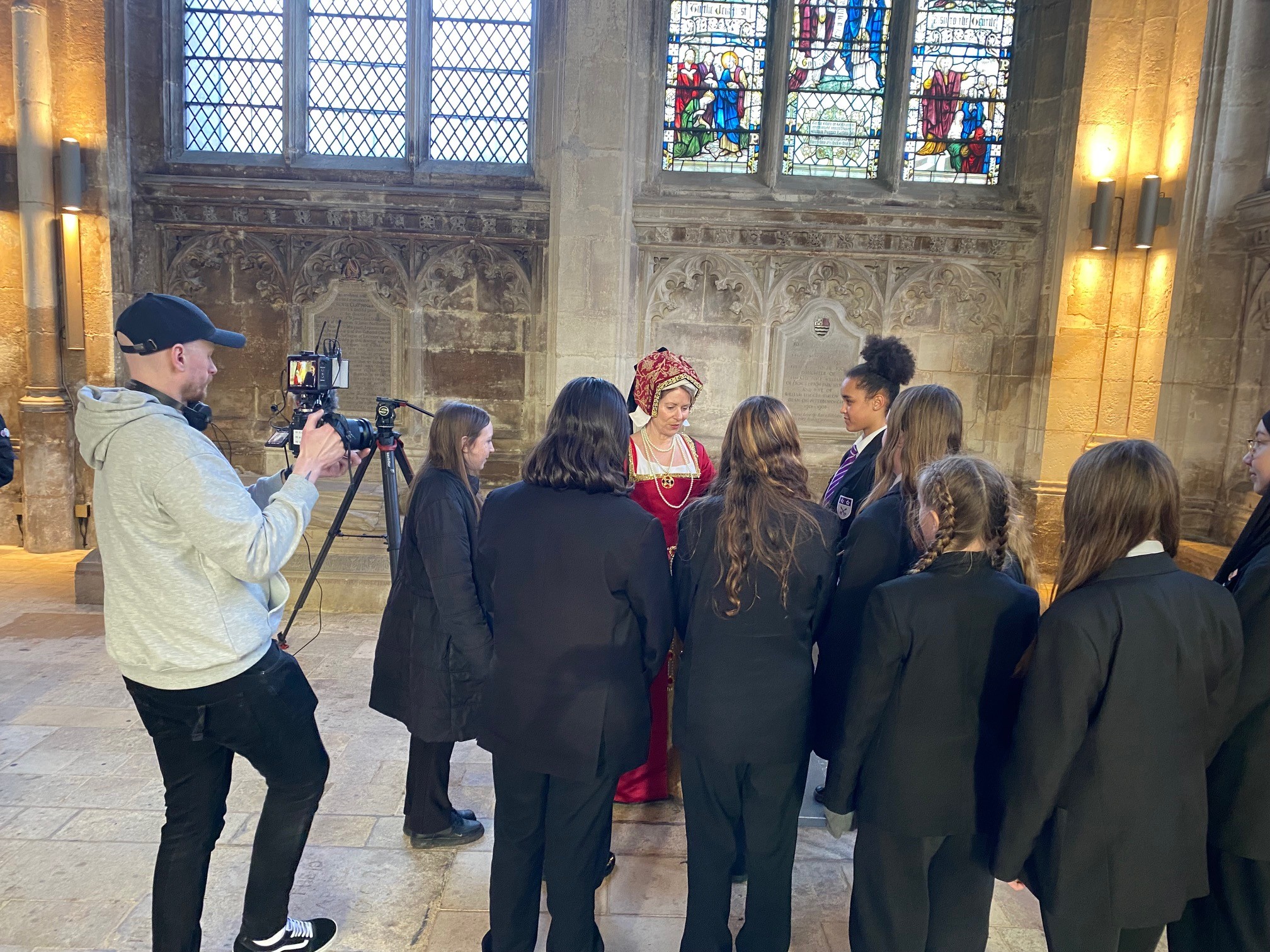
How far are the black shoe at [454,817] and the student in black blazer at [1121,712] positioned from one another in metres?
1.75

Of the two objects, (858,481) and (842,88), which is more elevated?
(842,88)

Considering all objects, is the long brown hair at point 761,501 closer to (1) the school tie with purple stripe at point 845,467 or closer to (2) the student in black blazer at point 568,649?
(2) the student in black blazer at point 568,649

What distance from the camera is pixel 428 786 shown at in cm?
269

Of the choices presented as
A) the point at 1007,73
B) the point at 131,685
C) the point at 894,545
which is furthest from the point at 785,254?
the point at 131,685

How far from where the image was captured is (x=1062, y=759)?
64.6 inches

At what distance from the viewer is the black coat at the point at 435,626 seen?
234 cm

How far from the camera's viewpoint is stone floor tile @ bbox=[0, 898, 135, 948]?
86.4 inches

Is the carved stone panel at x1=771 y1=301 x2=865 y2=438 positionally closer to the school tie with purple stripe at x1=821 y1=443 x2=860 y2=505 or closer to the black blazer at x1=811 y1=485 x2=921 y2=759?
the school tie with purple stripe at x1=821 y1=443 x2=860 y2=505

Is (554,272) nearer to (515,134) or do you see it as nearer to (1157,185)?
(515,134)

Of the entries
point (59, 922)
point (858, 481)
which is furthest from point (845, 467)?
point (59, 922)

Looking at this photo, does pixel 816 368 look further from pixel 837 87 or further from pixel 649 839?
pixel 649 839

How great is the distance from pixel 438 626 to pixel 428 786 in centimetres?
59

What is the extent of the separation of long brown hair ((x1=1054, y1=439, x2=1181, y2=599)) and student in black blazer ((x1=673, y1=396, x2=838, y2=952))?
530mm

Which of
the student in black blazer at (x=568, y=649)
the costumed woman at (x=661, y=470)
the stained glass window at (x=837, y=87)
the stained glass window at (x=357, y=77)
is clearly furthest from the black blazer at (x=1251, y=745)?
the stained glass window at (x=357, y=77)
